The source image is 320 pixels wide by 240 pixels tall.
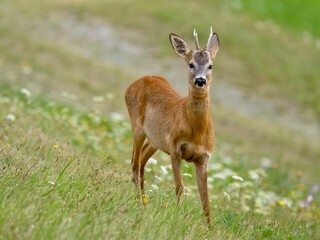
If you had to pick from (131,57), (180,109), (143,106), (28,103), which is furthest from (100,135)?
(131,57)

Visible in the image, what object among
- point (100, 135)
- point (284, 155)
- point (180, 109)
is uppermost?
point (180, 109)

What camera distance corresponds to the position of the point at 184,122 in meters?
8.98

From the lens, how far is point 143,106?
1034 centimetres

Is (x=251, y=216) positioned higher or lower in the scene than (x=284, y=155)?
higher

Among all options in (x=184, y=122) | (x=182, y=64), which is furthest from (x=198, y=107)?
(x=182, y=64)

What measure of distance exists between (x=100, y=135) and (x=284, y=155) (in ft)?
20.4

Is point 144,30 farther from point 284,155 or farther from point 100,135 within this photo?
point 100,135

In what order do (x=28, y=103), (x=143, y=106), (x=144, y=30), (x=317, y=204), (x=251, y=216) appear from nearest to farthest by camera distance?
(x=251, y=216) < (x=143, y=106) < (x=317, y=204) < (x=28, y=103) < (x=144, y=30)

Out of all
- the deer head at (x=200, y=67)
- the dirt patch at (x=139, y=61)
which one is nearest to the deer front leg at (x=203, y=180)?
the deer head at (x=200, y=67)

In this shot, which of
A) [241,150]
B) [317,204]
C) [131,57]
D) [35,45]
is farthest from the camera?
[131,57]

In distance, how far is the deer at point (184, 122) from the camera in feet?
28.8

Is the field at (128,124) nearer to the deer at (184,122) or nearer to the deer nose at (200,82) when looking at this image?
the deer at (184,122)

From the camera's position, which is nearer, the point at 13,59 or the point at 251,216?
the point at 251,216

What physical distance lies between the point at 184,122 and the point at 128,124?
7315 mm
